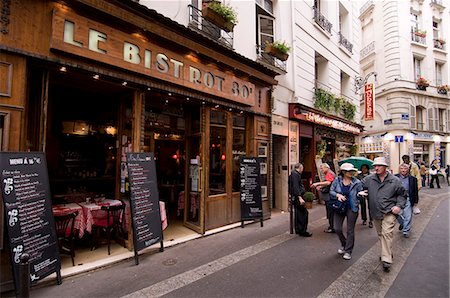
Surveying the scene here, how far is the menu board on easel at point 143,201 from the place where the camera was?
4.69 m

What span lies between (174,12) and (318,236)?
6452mm

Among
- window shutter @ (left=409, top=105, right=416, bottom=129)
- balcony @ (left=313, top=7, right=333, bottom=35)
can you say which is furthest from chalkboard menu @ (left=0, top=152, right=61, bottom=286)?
window shutter @ (left=409, top=105, right=416, bottom=129)

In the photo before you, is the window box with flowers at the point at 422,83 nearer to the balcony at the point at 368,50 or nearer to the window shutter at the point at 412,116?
the window shutter at the point at 412,116

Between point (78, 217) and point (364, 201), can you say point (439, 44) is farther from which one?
point (78, 217)

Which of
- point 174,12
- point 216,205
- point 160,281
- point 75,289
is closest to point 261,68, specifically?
point 174,12

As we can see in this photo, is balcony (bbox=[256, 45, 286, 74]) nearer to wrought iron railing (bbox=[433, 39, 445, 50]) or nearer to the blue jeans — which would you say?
the blue jeans

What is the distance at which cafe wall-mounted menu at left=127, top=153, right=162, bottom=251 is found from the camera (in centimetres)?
470

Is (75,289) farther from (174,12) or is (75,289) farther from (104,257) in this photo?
(174,12)

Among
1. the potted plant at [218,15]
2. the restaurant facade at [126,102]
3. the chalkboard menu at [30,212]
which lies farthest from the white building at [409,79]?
the chalkboard menu at [30,212]

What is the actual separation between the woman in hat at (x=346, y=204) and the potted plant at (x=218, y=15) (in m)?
Result: 4.59

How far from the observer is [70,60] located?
431 centimetres

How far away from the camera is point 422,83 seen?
20703mm

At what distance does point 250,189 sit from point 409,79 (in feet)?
67.1

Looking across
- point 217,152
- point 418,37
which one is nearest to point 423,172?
point 418,37
